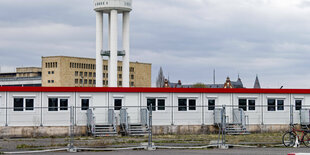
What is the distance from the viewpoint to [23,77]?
167 meters

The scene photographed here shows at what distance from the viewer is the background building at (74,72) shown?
154 meters

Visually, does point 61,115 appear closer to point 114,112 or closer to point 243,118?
point 114,112

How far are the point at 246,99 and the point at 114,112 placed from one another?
10607 millimetres

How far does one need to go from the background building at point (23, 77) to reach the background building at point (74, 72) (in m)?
8.54

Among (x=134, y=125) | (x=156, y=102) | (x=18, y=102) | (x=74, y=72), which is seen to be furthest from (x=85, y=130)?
(x=74, y=72)

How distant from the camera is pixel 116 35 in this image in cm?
7994

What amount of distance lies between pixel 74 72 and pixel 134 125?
392ft

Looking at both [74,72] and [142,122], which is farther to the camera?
[74,72]

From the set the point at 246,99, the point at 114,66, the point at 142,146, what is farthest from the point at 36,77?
the point at 142,146

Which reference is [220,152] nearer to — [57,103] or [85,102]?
[85,102]

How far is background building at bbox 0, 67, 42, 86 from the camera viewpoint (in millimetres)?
165125

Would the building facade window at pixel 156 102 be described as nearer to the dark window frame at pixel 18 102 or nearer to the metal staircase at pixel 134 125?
the metal staircase at pixel 134 125

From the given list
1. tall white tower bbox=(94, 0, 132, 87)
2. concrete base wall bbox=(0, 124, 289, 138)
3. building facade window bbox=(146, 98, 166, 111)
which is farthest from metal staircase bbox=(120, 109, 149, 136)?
tall white tower bbox=(94, 0, 132, 87)

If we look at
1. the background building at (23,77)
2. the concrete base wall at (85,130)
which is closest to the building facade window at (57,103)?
the concrete base wall at (85,130)
